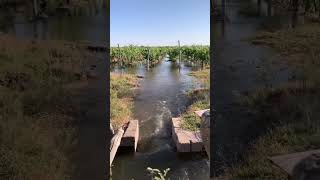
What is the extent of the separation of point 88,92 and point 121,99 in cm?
534

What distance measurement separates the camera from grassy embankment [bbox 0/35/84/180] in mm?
1732

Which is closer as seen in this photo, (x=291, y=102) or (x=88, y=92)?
(x=88, y=92)

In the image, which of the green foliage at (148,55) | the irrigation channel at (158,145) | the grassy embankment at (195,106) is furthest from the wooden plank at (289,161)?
the green foliage at (148,55)

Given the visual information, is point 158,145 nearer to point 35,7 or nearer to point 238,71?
point 238,71

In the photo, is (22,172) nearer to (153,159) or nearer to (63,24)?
(63,24)

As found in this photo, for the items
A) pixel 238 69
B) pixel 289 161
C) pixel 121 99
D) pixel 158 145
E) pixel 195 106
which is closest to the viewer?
pixel 289 161

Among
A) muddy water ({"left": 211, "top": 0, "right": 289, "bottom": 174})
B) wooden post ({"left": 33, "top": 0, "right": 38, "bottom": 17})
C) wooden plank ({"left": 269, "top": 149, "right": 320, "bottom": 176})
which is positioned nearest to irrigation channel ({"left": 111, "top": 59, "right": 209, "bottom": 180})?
muddy water ({"left": 211, "top": 0, "right": 289, "bottom": 174})

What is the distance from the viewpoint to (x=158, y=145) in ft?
16.4

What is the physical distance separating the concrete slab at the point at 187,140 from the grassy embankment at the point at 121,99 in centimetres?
80

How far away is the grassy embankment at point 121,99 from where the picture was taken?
18.2ft

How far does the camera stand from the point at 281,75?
6.88 ft

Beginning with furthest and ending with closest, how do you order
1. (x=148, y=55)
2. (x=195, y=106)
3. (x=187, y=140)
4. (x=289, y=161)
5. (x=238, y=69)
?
(x=148, y=55) → (x=195, y=106) → (x=187, y=140) → (x=238, y=69) → (x=289, y=161)

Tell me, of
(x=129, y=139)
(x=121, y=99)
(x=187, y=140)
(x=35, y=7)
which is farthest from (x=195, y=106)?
(x=35, y=7)

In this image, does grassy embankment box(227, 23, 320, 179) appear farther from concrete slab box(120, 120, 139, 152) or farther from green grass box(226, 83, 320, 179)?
concrete slab box(120, 120, 139, 152)
